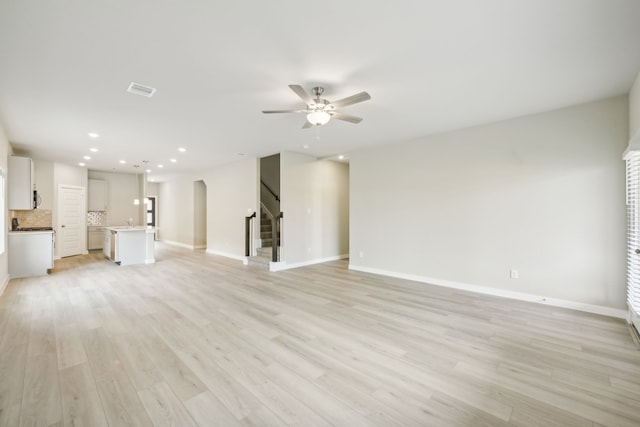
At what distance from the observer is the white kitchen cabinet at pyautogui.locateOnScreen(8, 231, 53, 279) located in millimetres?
5590

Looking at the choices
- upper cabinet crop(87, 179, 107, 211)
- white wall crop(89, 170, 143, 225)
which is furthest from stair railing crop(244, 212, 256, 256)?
upper cabinet crop(87, 179, 107, 211)

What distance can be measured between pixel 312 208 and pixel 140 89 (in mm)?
4614

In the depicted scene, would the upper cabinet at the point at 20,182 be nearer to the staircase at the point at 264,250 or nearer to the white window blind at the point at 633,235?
the staircase at the point at 264,250

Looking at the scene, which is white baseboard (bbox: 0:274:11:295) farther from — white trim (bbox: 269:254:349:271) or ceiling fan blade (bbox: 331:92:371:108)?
ceiling fan blade (bbox: 331:92:371:108)

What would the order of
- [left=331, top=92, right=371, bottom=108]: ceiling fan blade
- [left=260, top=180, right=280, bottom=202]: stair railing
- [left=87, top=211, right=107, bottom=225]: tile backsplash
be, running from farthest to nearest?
[left=87, top=211, right=107, bottom=225]: tile backsplash < [left=260, top=180, right=280, bottom=202]: stair railing < [left=331, top=92, right=371, bottom=108]: ceiling fan blade

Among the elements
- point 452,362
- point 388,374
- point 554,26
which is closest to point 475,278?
point 452,362

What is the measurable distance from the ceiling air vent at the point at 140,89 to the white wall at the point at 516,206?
4.29 metres

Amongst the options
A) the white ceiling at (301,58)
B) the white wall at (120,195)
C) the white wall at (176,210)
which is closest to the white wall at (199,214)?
the white wall at (176,210)

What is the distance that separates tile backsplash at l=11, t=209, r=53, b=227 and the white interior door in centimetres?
39

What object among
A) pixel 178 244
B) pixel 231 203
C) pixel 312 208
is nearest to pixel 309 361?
pixel 312 208

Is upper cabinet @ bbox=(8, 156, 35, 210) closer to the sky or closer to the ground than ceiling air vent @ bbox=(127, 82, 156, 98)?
closer to the ground

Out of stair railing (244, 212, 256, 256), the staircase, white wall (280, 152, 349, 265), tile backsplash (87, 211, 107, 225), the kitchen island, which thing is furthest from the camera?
tile backsplash (87, 211, 107, 225)

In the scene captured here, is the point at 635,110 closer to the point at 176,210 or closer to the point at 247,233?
the point at 247,233

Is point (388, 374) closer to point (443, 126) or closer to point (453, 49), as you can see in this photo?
point (453, 49)
